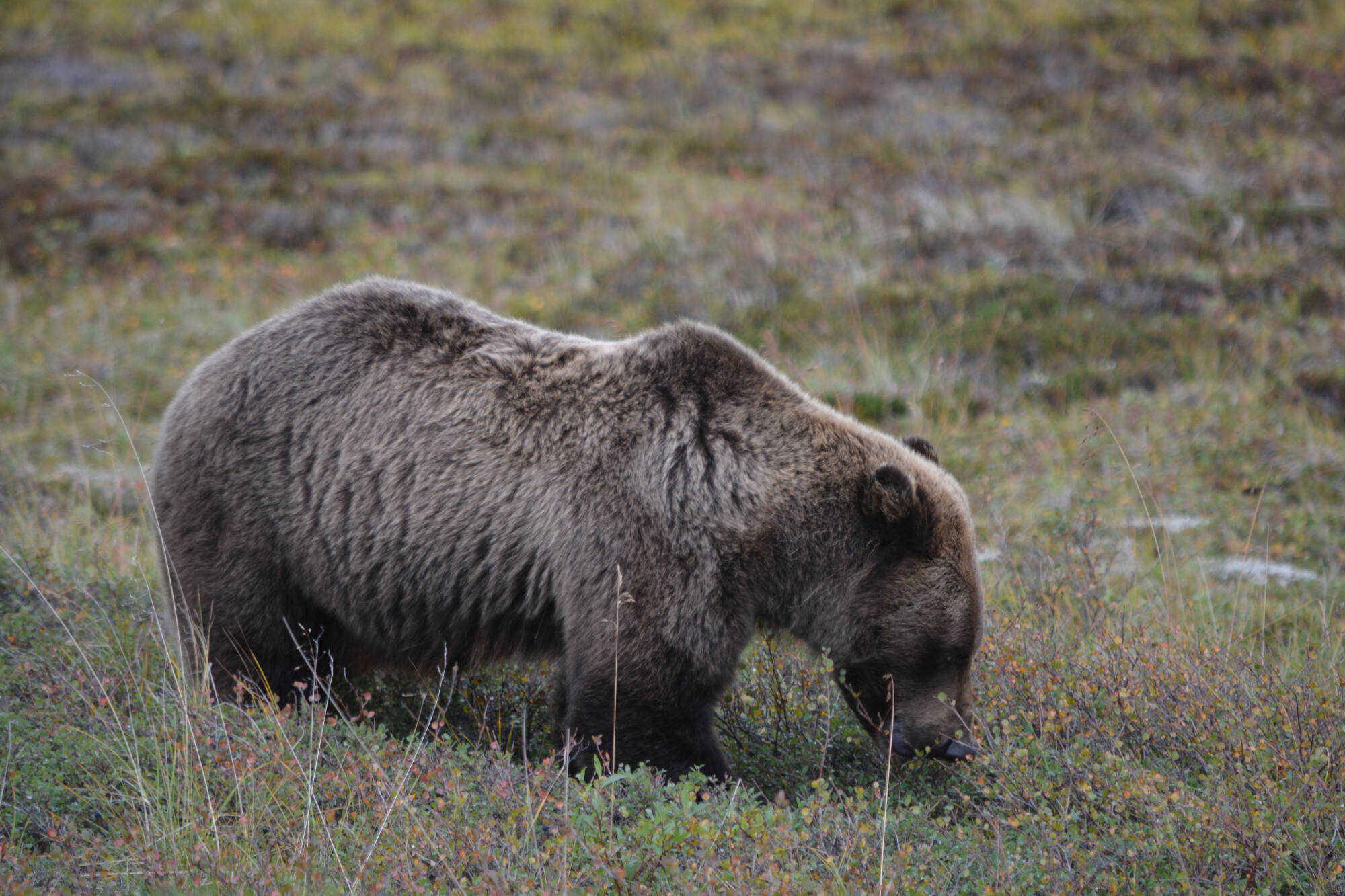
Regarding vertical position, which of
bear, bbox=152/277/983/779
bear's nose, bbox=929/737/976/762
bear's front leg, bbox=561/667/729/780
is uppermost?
bear, bbox=152/277/983/779

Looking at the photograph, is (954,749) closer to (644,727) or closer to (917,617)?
(917,617)

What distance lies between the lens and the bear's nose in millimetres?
3928

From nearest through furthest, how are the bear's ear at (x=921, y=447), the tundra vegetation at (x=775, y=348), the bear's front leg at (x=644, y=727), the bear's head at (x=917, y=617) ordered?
the tundra vegetation at (x=775, y=348)
the bear's front leg at (x=644, y=727)
the bear's head at (x=917, y=617)
the bear's ear at (x=921, y=447)

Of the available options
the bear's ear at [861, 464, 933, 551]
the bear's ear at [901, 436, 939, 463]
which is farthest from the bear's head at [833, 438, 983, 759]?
the bear's ear at [901, 436, 939, 463]

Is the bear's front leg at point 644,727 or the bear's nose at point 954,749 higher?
the bear's front leg at point 644,727

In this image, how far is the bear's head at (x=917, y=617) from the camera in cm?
400

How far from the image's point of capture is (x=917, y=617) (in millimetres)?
4004

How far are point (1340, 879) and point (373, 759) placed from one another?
2990 mm

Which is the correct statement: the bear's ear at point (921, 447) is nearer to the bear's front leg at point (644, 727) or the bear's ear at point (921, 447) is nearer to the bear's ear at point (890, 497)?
the bear's ear at point (890, 497)

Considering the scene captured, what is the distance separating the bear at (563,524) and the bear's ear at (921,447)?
0.06ft

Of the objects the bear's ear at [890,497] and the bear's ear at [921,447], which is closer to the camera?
the bear's ear at [890,497]

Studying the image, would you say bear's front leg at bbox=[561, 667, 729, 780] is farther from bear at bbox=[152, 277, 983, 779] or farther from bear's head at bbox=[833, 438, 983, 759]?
bear's head at bbox=[833, 438, 983, 759]

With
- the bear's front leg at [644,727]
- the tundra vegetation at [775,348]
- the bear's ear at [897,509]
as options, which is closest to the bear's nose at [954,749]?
the tundra vegetation at [775,348]

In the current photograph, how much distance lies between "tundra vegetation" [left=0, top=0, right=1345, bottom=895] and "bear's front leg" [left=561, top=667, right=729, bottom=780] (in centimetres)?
16
